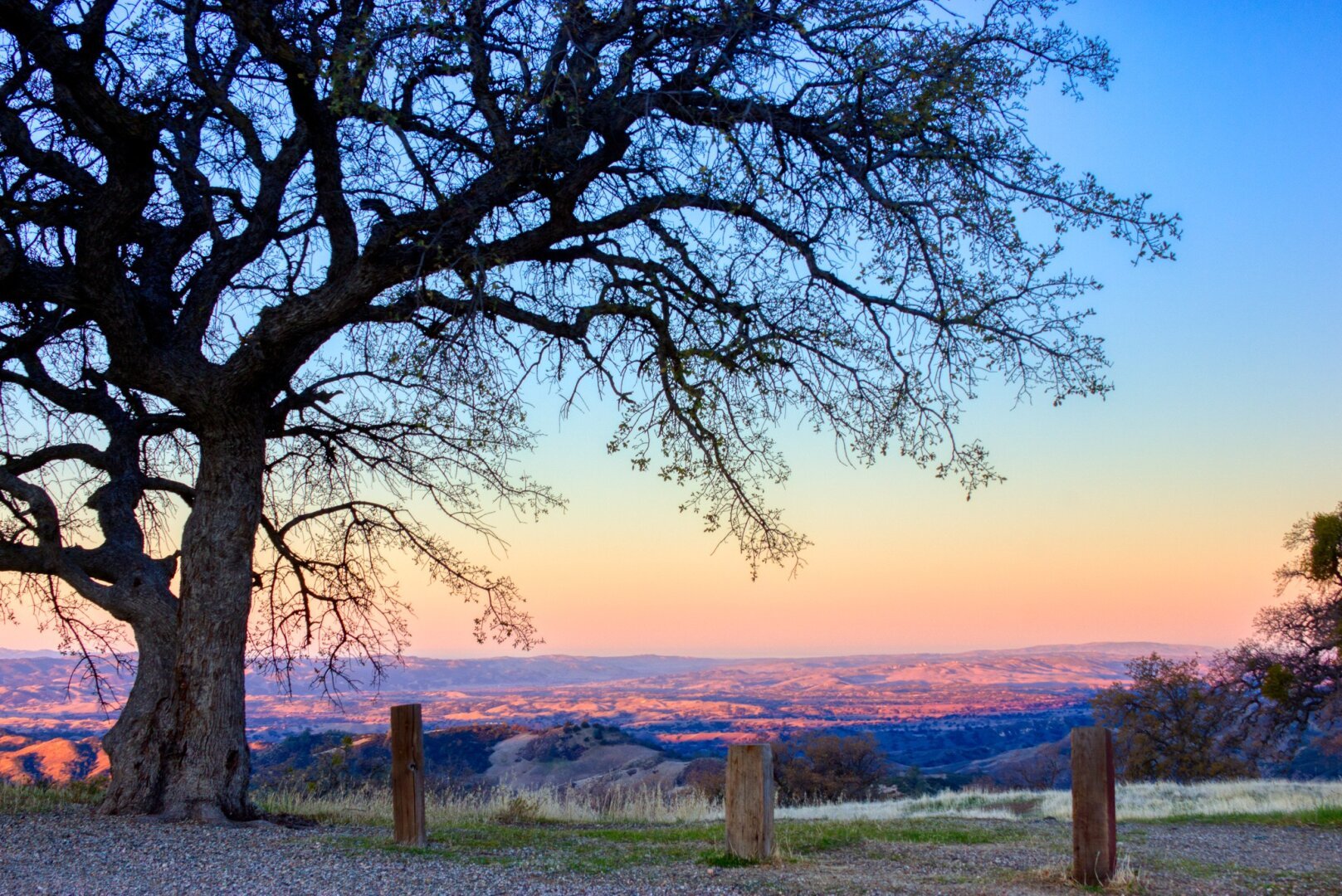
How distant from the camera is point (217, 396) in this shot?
10172 mm

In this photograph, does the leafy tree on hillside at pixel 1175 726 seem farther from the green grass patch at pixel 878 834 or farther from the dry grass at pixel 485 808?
the green grass patch at pixel 878 834

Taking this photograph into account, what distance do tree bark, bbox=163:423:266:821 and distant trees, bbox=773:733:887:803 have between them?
18.0 meters

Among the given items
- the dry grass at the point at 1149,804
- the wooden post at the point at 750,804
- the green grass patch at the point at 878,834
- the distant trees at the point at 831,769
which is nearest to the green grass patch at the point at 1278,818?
the dry grass at the point at 1149,804

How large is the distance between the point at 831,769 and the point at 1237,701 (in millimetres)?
11043

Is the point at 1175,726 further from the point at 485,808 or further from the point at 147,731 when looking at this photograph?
the point at 147,731

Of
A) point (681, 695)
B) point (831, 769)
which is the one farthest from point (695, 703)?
point (831, 769)

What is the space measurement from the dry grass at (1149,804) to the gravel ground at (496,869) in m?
3.93

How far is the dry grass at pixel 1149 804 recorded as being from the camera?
13.2 m

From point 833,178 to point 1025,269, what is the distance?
6.78ft

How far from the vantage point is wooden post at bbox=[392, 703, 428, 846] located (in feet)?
27.3

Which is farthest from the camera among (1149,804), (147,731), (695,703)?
(695,703)

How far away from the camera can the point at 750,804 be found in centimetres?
757

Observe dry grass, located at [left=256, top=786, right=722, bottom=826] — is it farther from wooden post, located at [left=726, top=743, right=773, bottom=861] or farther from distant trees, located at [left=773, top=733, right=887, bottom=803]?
distant trees, located at [left=773, top=733, right=887, bottom=803]

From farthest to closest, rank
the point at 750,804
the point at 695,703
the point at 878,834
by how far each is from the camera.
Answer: the point at 695,703 < the point at 878,834 < the point at 750,804
